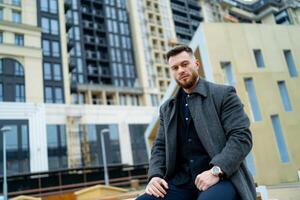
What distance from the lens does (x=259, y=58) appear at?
31.9ft

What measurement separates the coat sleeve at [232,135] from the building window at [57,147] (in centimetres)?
2278

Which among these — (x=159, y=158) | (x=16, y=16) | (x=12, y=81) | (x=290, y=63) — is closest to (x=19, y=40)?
(x=16, y=16)

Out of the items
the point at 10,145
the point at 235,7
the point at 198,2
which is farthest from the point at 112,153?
the point at 235,7

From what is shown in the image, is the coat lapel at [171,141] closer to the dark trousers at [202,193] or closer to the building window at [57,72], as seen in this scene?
the dark trousers at [202,193]

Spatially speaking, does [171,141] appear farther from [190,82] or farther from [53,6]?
[53,6]

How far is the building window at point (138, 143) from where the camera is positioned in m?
27.1

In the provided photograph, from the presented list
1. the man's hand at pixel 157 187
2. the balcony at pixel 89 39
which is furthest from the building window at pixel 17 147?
the man's hand at pixel 157 187

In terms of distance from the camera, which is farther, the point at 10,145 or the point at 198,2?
the point at 198,2

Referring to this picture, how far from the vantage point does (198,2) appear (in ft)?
153

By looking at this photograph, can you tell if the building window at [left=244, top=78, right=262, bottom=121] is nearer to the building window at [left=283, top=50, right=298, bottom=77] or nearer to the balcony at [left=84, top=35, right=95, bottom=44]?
the building window at [left=283, top=50, right=298, bottom=77]

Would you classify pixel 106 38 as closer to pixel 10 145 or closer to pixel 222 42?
pixel 10 145

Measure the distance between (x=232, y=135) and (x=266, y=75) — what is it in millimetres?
8532

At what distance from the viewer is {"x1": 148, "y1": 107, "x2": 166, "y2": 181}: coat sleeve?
1762 mm

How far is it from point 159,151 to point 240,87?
25.4 ft
